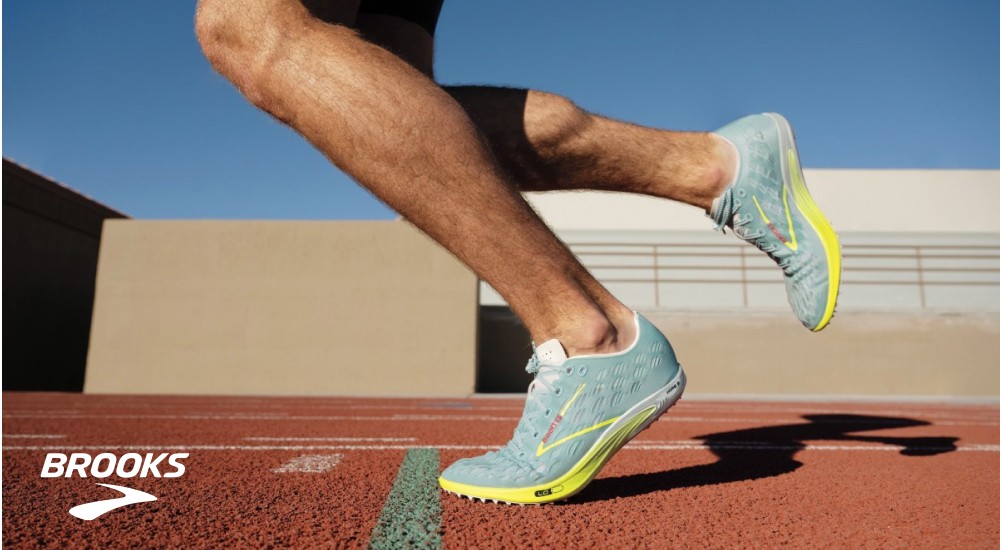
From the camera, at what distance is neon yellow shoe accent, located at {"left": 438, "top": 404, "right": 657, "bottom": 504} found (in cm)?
96

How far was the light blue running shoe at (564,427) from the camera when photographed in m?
0.97

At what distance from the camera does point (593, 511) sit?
0.95 metres

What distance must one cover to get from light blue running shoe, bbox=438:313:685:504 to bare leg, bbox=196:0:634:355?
15cm

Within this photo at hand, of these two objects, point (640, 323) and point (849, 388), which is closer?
point (640, 323)

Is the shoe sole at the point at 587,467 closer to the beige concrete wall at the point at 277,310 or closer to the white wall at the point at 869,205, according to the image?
the beige concrete wall at the point at 277,310

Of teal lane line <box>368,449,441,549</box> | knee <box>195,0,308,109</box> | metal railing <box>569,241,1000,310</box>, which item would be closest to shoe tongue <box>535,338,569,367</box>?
teal lane line <box>368,449,441,549</box>

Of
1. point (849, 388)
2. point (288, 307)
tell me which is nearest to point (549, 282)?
point (288, 307)

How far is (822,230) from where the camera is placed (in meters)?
1.25

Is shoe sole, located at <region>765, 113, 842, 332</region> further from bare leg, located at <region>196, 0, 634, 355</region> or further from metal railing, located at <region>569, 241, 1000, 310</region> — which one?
metal railing, located at <region>569, 241, 1000, 310</region>

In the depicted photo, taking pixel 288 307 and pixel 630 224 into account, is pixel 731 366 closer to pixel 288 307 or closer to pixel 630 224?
pixel 630 224

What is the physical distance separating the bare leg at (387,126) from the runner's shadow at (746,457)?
1.47ft

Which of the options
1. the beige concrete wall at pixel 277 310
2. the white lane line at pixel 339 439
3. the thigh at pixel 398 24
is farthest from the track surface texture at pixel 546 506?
the beige concrete wall at pixel 277 310

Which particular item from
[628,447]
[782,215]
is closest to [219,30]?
[782,215]

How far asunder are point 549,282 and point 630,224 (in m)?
14.4
